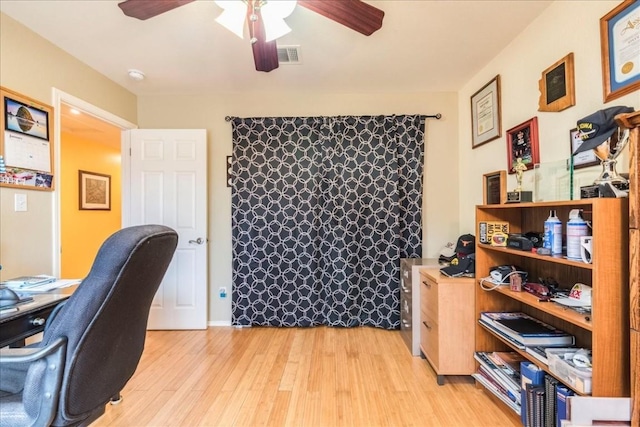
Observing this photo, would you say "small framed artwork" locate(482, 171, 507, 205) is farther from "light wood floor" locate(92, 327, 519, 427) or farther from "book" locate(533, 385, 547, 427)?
"light wood floor" locate(92, 327, 519, 427)

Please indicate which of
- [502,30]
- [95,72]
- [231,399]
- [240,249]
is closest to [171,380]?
[231,399]

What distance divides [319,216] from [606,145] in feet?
7.15

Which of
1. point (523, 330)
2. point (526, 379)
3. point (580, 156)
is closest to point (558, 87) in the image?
point (580, 156)

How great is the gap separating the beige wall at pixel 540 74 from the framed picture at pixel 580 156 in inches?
1.3

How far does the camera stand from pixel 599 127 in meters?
1.36

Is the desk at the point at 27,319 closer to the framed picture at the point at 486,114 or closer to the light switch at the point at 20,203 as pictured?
the light switch at the point at 20,203

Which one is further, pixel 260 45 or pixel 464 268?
pixel 464 268

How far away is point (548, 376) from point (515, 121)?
1.69 metres

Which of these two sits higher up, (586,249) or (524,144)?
(524,144)

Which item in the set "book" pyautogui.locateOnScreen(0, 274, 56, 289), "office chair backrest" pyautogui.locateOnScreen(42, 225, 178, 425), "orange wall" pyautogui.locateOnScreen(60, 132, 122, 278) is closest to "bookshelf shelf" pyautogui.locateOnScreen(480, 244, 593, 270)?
"office chair backrest" pyautogui.locateOnScreen(42, 225, 178, 425)

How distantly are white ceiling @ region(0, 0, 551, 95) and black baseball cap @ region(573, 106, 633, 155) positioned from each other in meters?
0.93

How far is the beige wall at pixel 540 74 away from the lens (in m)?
1.56

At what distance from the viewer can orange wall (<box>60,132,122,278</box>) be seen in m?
3.92

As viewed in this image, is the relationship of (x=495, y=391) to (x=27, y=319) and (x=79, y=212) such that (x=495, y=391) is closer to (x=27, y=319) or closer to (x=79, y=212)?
(x=27, y=319)
